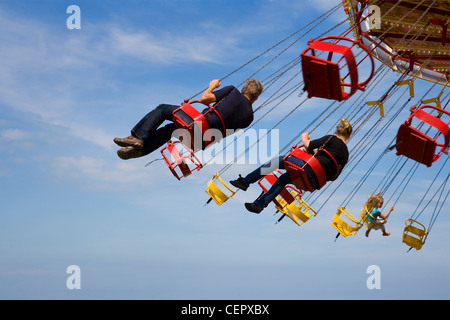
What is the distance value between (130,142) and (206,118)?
1.47 meters

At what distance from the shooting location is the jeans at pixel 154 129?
1245cm

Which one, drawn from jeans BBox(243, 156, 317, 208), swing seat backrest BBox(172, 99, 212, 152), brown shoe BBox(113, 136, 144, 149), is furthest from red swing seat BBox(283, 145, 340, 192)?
brown shoe BBox(113, 136, 144, 149)

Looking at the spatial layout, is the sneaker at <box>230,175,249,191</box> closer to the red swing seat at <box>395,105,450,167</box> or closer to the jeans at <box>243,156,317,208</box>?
the jeans at <box>243,156,317,208</box>

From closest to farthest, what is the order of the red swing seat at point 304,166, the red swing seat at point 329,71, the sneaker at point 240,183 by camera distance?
the red swing seat at point 329,71 → the red swing seat at point 304,166 → the sneaker at point 240,183

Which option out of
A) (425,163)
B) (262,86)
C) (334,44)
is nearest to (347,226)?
(425,163)

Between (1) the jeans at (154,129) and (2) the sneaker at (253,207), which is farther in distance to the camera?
(2) the sneaker at (253,207)

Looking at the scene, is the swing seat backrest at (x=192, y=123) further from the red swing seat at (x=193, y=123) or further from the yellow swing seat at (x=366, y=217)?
the yellow swing seat at (x=366, y=217)

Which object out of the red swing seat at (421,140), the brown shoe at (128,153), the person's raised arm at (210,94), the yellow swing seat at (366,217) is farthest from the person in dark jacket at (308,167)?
the yellow swing seat at (366,217)

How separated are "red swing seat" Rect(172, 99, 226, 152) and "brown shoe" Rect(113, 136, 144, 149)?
0.77 meters

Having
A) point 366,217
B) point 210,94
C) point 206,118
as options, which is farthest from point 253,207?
point 366,217

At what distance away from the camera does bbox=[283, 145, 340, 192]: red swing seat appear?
42.1ft

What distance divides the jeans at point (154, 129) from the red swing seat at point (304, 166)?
92.7 inches

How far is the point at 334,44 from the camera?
1157 cm

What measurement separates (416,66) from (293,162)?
7.66m
